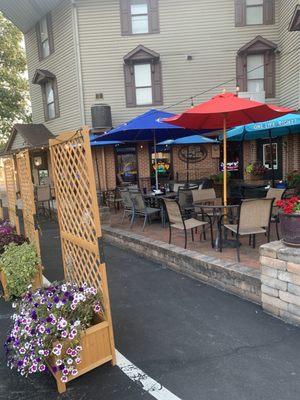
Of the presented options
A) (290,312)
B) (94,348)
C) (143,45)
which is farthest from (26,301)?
(143,45)

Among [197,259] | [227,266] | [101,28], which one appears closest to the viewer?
[227,266]

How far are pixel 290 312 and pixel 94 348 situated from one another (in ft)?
6.48

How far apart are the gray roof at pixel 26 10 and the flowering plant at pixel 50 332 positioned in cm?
1260

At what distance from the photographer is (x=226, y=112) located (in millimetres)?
4371

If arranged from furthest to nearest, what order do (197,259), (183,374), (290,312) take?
(197,259) < (290,312) < (183,374)

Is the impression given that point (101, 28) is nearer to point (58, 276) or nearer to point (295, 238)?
point (58, 276)

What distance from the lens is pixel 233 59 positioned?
38.0 feet

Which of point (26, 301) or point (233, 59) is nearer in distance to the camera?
point (26, 301)

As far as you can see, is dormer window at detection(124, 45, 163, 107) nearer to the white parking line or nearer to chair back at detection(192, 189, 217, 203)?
chair back at detection(192, 189, 217, 203)

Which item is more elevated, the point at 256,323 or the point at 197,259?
the point at 197,259

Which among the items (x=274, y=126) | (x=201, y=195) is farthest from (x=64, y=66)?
(x=274, y=126)

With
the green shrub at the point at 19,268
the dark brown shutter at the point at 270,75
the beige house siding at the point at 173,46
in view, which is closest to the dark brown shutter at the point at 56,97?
the beige house siding at the point at 173,46

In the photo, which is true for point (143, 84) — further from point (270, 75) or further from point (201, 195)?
point (201, 195)

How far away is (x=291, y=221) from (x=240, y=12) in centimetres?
1060
